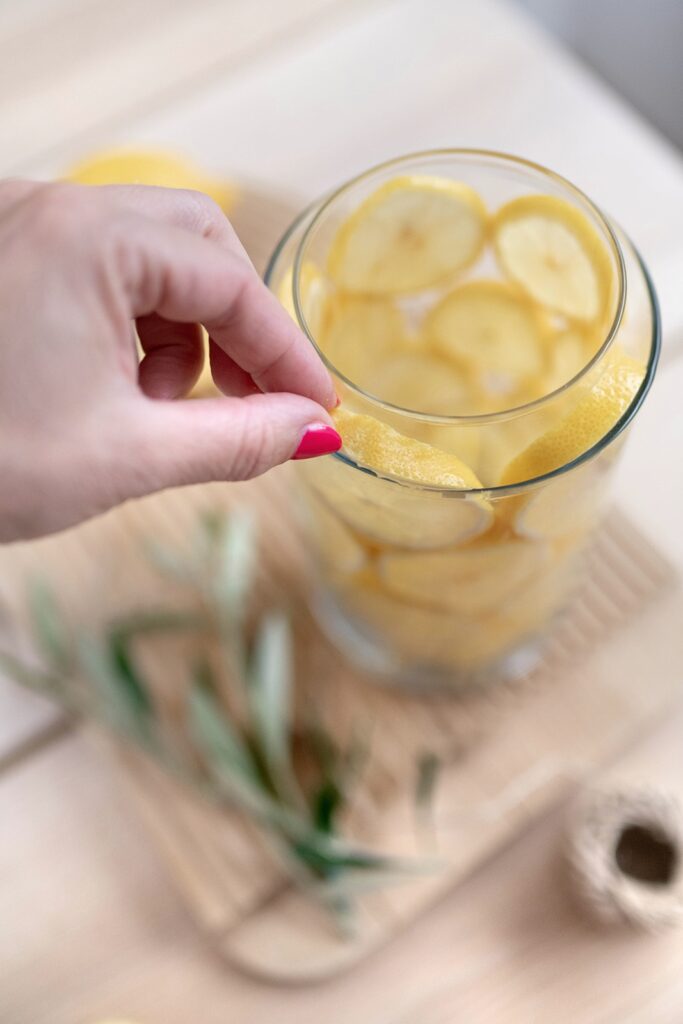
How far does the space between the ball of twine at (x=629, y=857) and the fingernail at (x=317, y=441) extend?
0.26 metres

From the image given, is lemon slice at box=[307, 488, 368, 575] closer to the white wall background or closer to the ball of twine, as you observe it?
the ball of twine

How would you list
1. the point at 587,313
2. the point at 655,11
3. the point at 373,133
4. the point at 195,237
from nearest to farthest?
the point at 195,237
the point at 587,313
the point at 373,133
the point at 655,11

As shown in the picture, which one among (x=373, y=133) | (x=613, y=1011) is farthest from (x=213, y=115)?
(x=613, y=1011)

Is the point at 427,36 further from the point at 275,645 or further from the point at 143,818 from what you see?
the point at 143,818

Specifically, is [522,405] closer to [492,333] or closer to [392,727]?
[492,333]

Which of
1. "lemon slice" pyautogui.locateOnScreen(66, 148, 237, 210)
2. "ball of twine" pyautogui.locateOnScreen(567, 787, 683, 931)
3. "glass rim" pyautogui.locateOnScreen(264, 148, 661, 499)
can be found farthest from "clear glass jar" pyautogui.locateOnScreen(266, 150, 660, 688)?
"lemon slice" pyautogui.locateOnScreen(66, 148, 237, 210)

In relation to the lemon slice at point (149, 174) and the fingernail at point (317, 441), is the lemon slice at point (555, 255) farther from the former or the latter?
the lemon slice at point (149, 174)

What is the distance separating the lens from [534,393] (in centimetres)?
52

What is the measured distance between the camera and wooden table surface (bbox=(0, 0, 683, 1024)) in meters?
0.54

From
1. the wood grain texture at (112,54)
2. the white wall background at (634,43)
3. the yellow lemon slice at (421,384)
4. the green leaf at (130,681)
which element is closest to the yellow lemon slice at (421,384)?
the yellow lemon slice at (421,384)

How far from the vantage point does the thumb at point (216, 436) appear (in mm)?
357

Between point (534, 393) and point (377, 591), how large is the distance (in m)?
0.13

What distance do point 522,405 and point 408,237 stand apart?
0.10 metres

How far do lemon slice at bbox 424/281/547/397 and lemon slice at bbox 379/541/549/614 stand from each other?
94mm
